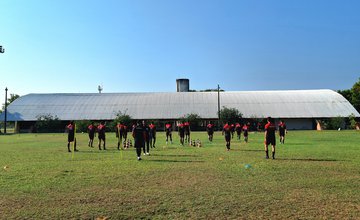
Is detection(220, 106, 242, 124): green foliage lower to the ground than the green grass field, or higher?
higher

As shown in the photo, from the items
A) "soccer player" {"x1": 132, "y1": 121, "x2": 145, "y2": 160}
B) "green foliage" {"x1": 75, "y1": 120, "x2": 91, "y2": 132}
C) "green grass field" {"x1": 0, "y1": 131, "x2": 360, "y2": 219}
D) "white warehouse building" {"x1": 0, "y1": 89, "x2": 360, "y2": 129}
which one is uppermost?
"white warehouse building" {"x1": 0, "y1": 89, "x2": 360, "y2": 129}

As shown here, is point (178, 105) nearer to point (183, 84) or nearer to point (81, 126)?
point (81, 126)

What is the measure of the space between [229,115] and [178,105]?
37.6 ft

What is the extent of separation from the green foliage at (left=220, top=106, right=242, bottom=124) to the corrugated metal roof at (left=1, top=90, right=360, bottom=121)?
2.99 metres

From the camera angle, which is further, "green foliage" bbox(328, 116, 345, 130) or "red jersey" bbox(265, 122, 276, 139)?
"green foliage" bbox(328, 116, 345, 130)

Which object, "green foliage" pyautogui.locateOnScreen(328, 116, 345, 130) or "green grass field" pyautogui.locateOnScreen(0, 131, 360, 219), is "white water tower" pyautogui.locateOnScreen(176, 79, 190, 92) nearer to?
"green foliage" pyautogui.locateOnScreen(328, 116, 345, 130)

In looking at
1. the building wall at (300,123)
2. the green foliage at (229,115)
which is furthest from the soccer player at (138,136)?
the building wall at (300,123)

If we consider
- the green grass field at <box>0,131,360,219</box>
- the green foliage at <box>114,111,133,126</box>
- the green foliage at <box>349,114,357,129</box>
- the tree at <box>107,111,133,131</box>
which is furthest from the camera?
the green foliage at <box>349,114,357,129</box>

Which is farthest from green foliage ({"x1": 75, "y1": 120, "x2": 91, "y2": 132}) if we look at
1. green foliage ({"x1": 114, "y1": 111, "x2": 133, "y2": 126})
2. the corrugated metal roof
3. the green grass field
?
the green grass field

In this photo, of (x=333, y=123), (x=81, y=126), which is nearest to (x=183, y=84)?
(x=81, y=126)

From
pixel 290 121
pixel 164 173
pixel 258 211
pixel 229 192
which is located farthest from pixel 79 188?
pixel 290 121

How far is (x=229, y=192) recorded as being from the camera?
9562 millimetres

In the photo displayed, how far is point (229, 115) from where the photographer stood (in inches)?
2495

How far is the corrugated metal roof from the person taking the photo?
218 feet
